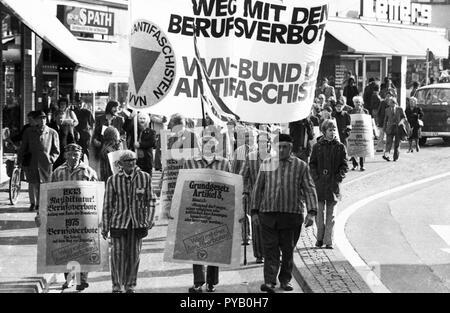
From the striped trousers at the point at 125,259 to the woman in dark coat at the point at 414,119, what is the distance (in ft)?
59.1

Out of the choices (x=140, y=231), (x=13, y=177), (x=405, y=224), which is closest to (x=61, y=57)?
(x=13, y=177)

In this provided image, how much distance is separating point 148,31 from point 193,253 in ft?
10.2

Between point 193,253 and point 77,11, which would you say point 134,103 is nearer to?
point 193,253

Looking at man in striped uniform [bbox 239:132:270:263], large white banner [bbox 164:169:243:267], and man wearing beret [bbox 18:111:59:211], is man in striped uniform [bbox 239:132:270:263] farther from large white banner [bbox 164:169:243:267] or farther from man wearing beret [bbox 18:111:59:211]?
man wearing beret [bbox 18:111:59:211]

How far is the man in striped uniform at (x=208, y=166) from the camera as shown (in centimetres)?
1170

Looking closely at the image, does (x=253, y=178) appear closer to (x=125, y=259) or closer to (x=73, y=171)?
(x=73, y=171)

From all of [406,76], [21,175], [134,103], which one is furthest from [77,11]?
[406,76]

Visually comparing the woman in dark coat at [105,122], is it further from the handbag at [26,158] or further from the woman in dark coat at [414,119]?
the woman in dark coat at [414,119]

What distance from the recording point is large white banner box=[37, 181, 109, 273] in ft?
38.5

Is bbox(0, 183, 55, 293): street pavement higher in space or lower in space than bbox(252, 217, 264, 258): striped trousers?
lower

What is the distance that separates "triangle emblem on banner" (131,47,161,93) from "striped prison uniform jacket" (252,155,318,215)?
8.13 feet

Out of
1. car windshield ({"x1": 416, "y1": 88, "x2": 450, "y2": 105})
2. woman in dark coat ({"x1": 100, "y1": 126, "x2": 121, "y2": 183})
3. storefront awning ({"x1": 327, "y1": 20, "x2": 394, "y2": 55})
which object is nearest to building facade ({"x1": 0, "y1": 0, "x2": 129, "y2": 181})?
woman in dark coat ({"x1": 100, "y1": 126, "x2": 121, "y2": 183})

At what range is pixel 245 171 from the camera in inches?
514

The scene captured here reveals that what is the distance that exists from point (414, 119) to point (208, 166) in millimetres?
17783
